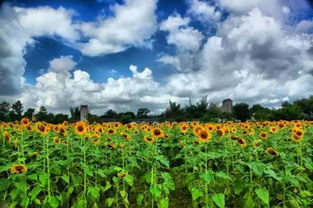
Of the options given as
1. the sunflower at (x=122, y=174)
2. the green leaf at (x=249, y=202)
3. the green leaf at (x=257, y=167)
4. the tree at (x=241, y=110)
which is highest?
the tree at (x=241, y=110)

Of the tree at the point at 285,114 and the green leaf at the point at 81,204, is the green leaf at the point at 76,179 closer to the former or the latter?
the green leaf at the point at 81,204

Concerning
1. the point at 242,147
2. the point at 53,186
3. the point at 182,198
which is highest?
the point at 242,147

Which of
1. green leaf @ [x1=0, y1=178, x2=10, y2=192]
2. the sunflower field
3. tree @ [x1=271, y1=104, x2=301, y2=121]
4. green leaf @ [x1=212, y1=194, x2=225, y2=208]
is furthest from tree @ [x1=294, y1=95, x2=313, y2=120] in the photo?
green leaf @ [x1=0, y1=178, x2=10, y2=192]

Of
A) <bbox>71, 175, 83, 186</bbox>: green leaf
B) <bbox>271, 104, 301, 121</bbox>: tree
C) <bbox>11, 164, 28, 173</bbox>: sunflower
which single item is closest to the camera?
Answer: <bbox>11, 164, 28, 173</bbox>: sunflower

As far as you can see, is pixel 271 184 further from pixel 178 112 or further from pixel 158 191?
pixel 178 112

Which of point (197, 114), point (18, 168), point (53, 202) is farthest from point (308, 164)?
point (197, 114)

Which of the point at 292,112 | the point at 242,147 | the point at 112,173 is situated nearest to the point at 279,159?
the point at 242,147

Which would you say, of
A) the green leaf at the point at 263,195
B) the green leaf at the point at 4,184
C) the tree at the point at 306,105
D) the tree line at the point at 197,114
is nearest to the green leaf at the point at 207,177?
the green leaf at the point at 263,195

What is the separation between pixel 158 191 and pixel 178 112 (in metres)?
44.6

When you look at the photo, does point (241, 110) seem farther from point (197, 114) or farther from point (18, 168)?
point (18, 168)

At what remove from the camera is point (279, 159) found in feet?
23.7

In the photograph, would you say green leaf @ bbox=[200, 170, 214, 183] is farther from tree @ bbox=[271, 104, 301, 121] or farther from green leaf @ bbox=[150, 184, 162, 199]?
tree @ bbox=[271, 104, 301, 121]

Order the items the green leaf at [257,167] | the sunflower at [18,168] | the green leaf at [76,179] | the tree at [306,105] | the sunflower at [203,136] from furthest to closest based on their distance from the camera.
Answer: the tree at [306,105], the green leaf at [76,179], the sunflower at [203,136], the green leaf at [257,167], the sunflower at [18,168]

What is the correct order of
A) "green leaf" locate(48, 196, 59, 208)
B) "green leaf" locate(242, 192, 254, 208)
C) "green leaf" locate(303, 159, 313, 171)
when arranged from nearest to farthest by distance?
"green leaf" locate(48, 196, 59, 208), "green leaf" locate(242, 192, 254, 208), "green leaf" locate(303, 159, 313, 171)
